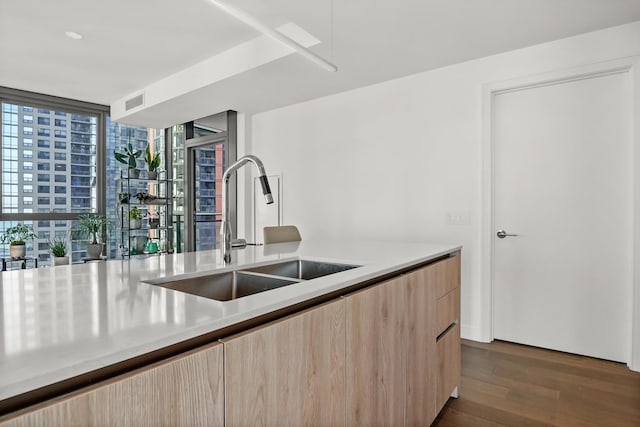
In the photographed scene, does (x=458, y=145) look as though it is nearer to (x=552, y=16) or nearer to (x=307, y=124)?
(x=552, y=16)

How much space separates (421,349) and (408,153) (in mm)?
2278

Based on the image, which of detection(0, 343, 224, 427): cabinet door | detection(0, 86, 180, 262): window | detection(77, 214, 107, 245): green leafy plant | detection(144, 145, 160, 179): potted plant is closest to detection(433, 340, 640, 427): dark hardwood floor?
detection(0, 343, 224, 427): cabinet door

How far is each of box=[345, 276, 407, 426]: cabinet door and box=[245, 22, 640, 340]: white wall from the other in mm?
1986

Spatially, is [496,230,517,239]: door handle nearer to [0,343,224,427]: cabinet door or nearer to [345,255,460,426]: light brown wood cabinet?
[345,255,460,426]: light brown wood cabinet

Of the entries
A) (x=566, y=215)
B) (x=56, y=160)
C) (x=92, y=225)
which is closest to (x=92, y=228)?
(x=92, y=225)

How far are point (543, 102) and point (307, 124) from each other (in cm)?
239

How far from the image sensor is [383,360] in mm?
1325

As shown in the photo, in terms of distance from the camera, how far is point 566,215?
9.41ft

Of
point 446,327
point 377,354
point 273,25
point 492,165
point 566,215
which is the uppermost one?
point 273,25

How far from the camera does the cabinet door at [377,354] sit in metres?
1.15

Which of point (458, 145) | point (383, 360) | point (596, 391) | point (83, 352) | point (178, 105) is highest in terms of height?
point (178, 105)

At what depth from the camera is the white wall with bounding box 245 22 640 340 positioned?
3.03m

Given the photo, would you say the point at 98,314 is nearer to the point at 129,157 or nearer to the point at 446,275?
the point at 446,275

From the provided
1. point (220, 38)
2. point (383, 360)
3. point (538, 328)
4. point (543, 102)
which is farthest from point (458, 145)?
point (383, 360)
